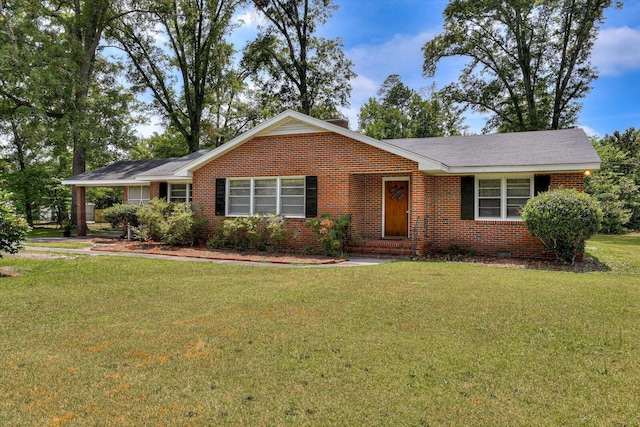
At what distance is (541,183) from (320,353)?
10.3 m

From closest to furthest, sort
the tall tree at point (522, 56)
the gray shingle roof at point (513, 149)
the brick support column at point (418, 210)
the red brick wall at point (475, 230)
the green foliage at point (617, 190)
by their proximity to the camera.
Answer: the gray shingle roof at point (513, 149) → the red brick wall at point (475, 230) → the brick support column at point (418, 210) → the tall tree at point (522, 56) → the green foliage at point (617, 190)

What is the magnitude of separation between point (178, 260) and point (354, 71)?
23.3 m

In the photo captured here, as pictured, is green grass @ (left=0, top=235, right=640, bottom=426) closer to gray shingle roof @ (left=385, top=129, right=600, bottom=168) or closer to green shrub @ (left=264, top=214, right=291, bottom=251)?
gray shingle roof @ (left=385, top=129, right=600, bottom=168)

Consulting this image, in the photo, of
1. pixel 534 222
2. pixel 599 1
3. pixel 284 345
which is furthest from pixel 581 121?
pixel 284 345

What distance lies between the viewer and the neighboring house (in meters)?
11.8

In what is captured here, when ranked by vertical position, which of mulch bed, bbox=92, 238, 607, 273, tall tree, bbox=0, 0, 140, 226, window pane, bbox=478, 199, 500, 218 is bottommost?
mulch bed, bbox=92, 238, 607, 273

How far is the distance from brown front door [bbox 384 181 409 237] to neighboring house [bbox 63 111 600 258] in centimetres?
4

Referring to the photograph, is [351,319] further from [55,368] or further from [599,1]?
[599,1]

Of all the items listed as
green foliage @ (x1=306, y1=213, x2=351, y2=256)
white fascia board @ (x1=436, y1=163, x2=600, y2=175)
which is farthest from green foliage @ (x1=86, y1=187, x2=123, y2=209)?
white fascia board @ (x1=436, y1=163, x2=600, y2=175)

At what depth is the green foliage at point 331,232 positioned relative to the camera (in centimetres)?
1193

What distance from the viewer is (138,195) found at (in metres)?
19.3

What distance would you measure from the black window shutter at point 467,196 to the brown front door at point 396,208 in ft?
6.30

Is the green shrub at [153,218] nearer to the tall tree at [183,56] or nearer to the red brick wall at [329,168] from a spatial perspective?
the red brick wall at [329,168]

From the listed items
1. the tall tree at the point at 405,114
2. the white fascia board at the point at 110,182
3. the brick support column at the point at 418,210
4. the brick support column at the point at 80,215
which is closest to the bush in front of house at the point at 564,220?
the brick support column at the point at 418,210
